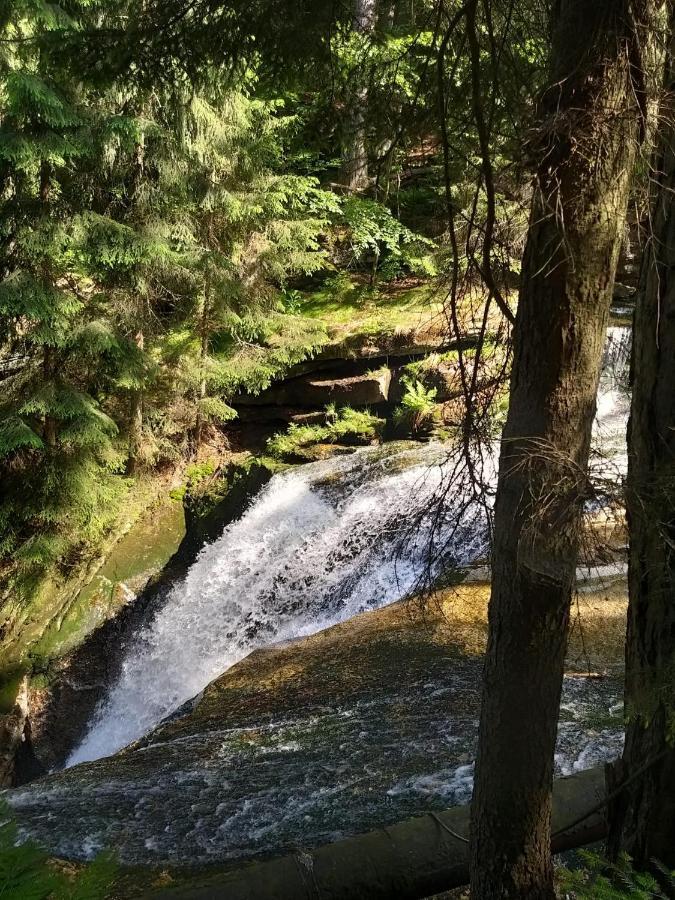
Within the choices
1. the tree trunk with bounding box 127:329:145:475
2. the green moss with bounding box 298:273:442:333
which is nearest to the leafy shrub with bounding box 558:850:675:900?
the tree trunk with bounding box 127:329:145:475

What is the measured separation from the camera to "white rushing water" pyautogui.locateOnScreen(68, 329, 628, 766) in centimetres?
816

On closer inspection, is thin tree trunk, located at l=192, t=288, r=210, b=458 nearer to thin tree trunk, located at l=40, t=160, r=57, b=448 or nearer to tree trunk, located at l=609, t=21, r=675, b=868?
thin tree trunk, located at l=40, t=160, r=57, b=448

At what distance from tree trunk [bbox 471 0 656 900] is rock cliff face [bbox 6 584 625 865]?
1.81 ft

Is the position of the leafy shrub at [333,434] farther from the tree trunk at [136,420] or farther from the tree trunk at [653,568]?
the tree trunk at [653,568]

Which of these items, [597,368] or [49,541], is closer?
[597,368]

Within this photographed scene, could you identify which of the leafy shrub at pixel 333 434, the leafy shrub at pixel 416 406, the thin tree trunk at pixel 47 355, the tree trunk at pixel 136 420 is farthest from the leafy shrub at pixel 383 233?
the thin tree trunk at pixel 47 355

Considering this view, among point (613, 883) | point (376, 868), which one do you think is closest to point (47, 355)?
point (376, 868)

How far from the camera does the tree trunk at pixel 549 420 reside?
6.70ft

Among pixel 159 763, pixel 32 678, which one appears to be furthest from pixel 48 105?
pixel 32 678

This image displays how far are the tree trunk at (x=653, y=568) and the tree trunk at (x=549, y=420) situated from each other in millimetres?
267

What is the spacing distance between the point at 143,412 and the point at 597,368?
9.02 m

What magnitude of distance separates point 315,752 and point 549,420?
3568mm

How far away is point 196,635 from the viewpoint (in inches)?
344

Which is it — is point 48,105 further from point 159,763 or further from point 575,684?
point 575,684
